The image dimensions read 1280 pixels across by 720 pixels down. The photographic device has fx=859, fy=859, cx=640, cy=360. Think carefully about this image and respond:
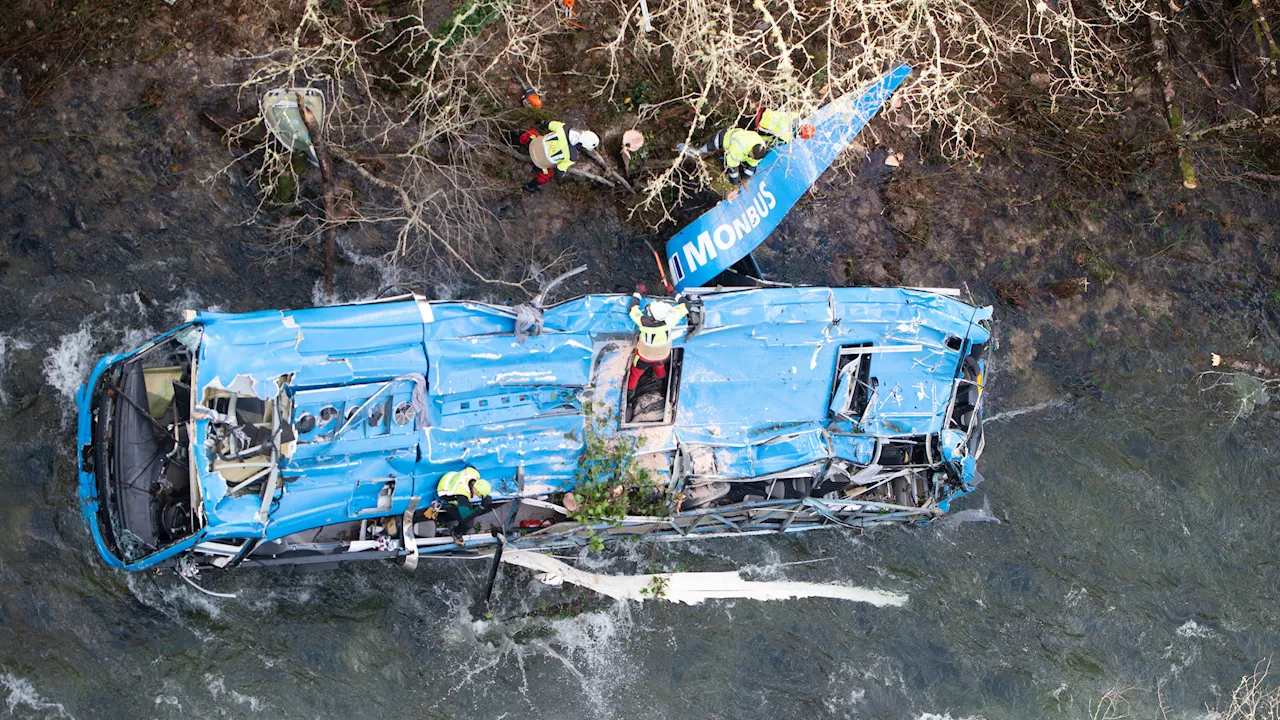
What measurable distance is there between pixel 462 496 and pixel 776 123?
3418 millimetres

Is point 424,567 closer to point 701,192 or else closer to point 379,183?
point 379,183

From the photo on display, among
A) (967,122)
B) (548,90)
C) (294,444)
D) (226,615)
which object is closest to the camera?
(294,444)

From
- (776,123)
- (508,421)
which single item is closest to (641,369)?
Answer: (508,421)

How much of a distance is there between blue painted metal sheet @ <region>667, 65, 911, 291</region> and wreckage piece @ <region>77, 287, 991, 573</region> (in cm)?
69

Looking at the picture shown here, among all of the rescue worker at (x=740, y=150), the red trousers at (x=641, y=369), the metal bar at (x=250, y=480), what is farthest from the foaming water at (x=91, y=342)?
the rescue worker at (x=740, y=150)

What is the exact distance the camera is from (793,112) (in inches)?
271

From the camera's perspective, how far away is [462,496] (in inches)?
222

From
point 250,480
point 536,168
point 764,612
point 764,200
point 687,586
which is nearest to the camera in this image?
point 250,480

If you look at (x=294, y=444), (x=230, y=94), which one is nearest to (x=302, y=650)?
(x=294, y=444)

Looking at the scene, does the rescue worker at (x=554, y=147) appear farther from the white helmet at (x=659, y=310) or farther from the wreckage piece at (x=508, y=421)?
the white helmet at (x=659, y=310)

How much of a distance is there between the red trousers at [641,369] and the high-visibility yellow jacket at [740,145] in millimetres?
1655

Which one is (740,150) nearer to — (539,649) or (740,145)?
(740,145)

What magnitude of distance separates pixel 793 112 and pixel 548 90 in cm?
203

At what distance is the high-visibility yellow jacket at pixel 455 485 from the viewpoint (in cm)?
556
